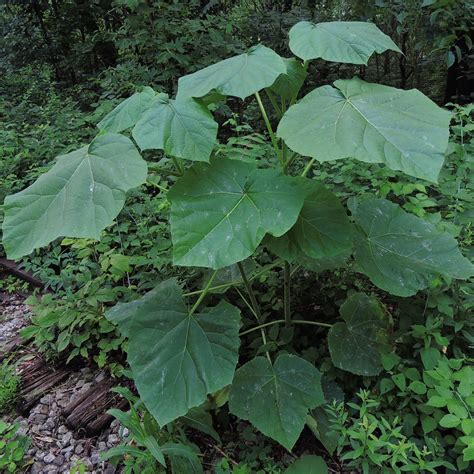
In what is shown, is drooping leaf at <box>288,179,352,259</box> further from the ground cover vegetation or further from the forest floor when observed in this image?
the forest floor

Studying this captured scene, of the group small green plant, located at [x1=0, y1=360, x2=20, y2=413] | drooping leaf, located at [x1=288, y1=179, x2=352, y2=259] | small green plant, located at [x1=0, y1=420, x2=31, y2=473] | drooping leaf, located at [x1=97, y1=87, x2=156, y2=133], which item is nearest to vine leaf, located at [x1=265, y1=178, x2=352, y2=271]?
drooping leaf, located at [x1=288, y1=179, x2=352, y2=259]

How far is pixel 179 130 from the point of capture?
1087 mm

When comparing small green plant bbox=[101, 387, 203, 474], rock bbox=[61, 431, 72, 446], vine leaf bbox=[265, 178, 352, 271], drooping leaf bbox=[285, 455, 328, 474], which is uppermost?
vine leaf bbox=[265, 178, 352, 271]

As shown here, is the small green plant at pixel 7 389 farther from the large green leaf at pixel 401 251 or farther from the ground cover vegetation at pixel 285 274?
the large green leaf at pixel 401 251

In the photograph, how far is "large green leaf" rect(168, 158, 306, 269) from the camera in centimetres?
99

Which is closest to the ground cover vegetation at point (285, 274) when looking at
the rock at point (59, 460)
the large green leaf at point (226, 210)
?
the large green leaf at point (226, 210)

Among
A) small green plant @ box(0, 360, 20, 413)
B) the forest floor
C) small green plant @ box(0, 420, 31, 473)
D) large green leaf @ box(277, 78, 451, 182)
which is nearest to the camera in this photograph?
large green leaf @ box(277, 78, 451, 182)

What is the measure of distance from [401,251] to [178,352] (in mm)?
780

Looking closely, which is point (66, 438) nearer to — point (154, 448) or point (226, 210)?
point (154, 448)

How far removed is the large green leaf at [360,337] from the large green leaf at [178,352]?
365 mm

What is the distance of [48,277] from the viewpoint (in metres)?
2.06

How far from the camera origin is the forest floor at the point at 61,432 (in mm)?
1556

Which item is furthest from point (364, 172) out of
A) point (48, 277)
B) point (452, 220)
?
point (48, 277)

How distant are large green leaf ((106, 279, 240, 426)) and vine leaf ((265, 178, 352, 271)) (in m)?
0.30
